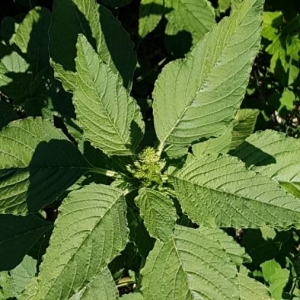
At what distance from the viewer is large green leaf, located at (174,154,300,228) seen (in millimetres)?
1616

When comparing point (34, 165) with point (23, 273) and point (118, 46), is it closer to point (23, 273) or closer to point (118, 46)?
point (118, 46)

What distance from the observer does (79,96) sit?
5.44ft

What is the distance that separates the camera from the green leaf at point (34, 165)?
1.75m

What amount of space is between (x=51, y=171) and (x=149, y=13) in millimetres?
1170

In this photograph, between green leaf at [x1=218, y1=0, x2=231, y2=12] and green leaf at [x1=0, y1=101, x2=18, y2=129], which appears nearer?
green leaf at [x1=0, y1=101, x2=18, y2=129]

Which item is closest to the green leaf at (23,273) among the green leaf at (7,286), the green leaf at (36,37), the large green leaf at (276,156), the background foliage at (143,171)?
the green leaf at (7,286)

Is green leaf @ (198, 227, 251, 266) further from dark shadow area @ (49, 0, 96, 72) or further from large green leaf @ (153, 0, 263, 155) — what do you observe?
dark shadow area @ (49, 0, 96, 72)

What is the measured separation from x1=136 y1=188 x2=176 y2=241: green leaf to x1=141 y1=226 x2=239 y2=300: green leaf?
17cm

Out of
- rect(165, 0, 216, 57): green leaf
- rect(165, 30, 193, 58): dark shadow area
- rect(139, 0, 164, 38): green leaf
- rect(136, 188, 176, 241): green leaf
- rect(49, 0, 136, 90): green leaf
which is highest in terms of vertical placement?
rect(49, 0, 136, 90): green leaf

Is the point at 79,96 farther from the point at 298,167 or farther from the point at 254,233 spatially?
the point at 254,233

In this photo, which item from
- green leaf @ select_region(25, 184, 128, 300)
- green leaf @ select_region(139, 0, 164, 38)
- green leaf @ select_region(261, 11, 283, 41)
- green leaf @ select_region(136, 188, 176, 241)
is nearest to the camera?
green leaf @ select_region(25, 184, 128, 300)

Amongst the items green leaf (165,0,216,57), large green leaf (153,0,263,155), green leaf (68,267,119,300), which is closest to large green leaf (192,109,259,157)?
large green leaf (153,0,263,155)

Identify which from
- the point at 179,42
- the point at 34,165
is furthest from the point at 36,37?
the point at 34,165

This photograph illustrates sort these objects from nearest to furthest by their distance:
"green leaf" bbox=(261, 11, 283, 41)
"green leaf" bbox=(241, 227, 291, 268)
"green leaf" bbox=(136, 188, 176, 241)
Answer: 1. "green leaf" bbox=(136, 188, 176, 241)
2. "green leaf" bbox=(241, 227, 291, 268)
3. "green leaf" bbox=(261, 11, 283, 41)
